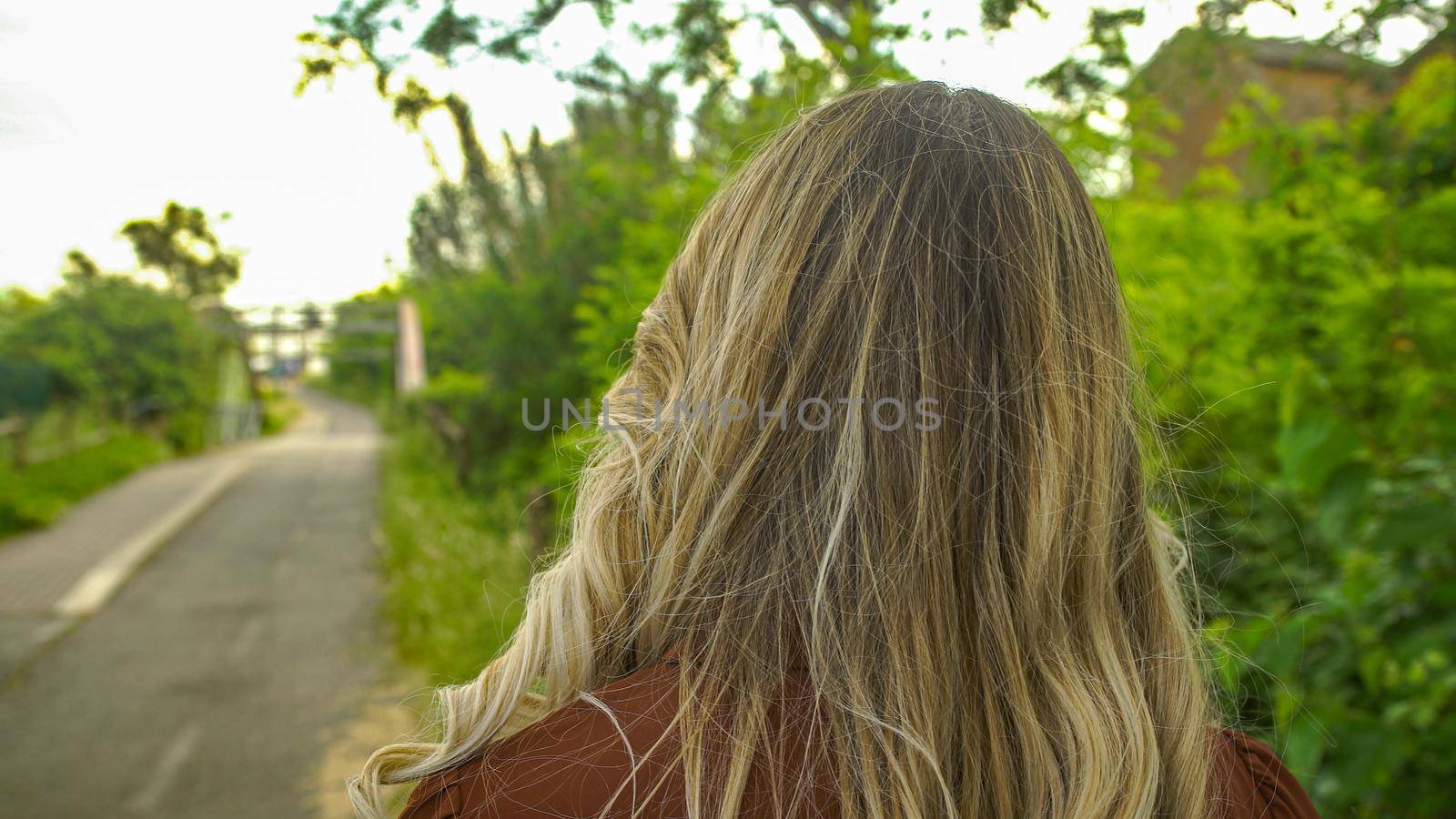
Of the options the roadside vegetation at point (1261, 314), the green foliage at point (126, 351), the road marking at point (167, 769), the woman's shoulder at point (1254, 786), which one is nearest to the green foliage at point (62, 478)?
the green foliage at point (126, 351)

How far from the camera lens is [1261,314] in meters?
3.46

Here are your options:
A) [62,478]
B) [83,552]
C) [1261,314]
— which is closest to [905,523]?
[1261,314]

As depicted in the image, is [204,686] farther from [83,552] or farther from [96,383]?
[96,383]

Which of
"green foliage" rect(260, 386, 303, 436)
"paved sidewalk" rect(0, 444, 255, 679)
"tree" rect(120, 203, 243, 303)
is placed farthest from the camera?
"green foliage" rect(260, 386, 303, 436)

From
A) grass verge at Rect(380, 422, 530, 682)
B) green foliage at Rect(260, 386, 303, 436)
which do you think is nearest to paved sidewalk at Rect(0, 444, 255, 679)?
grass verge at Rect(380, 422, 530, 682)

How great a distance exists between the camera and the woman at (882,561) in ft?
3.15

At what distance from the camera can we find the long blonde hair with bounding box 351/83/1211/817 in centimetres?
98

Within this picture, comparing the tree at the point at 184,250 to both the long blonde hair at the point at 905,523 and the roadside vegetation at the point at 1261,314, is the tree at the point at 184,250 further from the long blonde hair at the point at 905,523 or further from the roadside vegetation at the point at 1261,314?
the long blonde hair at the point at 905,523

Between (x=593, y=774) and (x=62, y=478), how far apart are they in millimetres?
14432

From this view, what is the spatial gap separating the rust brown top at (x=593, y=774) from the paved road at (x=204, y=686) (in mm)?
4217

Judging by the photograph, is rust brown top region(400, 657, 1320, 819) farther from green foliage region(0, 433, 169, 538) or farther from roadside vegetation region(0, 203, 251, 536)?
green foliage region(0, 433, 169, 538)

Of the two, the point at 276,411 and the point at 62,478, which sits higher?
the point at 276,411

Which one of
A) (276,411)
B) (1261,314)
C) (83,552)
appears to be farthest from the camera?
(276,411)

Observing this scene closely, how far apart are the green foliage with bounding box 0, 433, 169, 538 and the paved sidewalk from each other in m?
0.17
